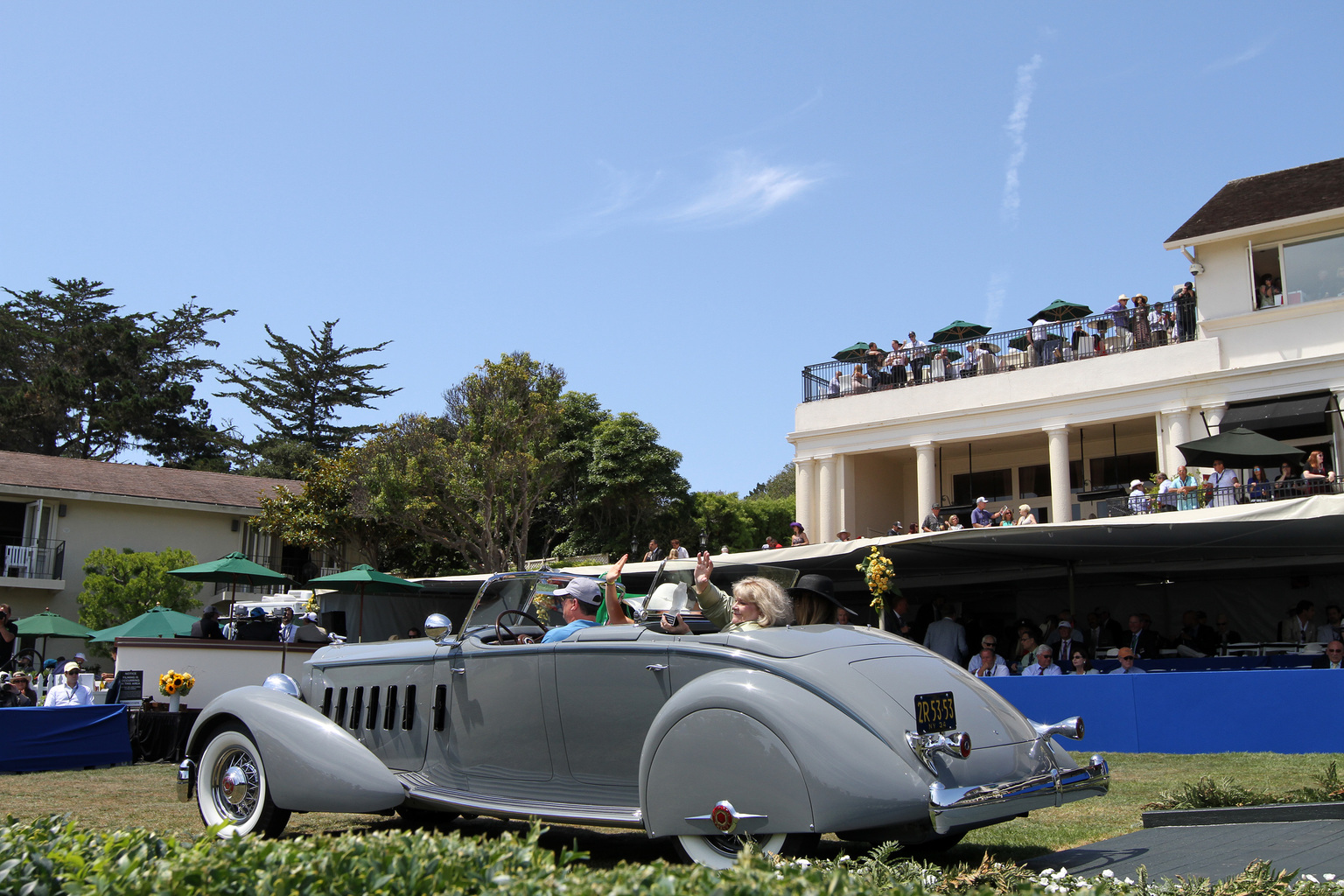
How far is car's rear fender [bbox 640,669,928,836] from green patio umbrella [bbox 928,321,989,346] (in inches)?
945

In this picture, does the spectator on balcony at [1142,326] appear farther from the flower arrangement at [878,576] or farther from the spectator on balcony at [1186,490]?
the flower arrangement at [878,576]

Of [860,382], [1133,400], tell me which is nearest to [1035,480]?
[1133,400]

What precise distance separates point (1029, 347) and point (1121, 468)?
3766 mm

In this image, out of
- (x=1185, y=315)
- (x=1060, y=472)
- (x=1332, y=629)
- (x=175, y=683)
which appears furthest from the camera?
(x=1060, y=472)

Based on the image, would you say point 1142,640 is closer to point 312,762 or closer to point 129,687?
point 312,762

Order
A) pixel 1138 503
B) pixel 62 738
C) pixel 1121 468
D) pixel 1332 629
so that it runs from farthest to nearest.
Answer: pixel 1121 468 → pixel 1138 503 → pixel 1332 629 → pixel 62 738

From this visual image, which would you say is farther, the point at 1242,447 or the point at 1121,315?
the point at 1121,315

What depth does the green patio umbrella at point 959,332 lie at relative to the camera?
90.1ft

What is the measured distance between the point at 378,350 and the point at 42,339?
51.8 feet

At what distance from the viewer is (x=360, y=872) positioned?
311 cm

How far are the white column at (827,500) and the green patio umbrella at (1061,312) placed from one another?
638cm

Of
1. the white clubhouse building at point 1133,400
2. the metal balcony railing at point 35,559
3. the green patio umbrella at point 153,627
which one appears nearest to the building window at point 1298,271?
the white clubhouse building at point 1133,400

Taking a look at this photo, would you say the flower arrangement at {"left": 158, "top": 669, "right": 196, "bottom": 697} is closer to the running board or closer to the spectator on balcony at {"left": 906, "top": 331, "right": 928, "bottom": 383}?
the running board

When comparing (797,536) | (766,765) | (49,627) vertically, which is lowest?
(766,765)
